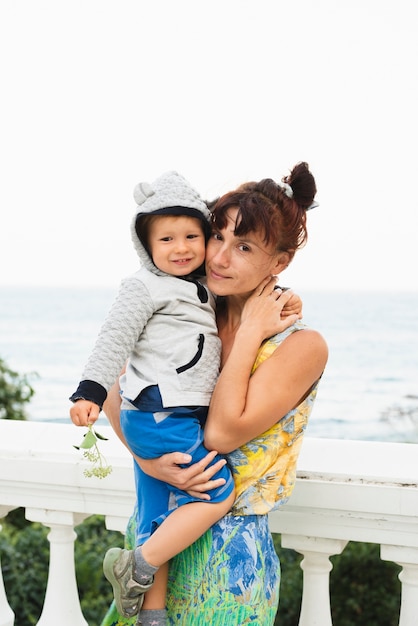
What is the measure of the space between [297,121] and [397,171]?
4614mm

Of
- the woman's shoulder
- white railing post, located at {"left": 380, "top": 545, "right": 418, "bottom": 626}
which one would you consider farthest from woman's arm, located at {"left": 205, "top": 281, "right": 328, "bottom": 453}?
white railing post, located at {"left": 380, "top": 545, "right": 418, "bottom": 626}

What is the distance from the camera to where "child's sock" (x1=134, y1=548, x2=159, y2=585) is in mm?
1868

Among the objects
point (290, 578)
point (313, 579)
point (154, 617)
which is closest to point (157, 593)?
point (154, 617)

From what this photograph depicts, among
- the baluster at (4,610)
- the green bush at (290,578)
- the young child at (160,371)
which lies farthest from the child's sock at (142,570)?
the green bush at (290,578)

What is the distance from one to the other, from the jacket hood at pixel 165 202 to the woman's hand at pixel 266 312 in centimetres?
22

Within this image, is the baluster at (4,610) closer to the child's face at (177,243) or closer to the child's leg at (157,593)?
the child's leg at (157,593)

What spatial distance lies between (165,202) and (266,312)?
37cm

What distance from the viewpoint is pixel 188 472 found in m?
1.83

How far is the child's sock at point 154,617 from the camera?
1.93 meters

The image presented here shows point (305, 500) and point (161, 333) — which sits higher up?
point (161, 333)

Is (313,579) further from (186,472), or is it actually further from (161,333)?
(161,333)

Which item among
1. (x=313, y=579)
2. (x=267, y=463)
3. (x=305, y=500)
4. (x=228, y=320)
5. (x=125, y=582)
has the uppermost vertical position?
(x=228, y=320)

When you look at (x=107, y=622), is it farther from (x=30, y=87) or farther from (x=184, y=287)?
(x=30, y=87)

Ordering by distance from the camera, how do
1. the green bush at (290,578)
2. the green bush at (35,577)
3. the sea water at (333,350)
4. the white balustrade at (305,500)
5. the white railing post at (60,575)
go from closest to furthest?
1. the white balustrade at (305,500)
2. the white railing post at (60,575)
3. the green bush at (35,577)
4. the green bush at (290,578)
5. the sea water at (333,350)
